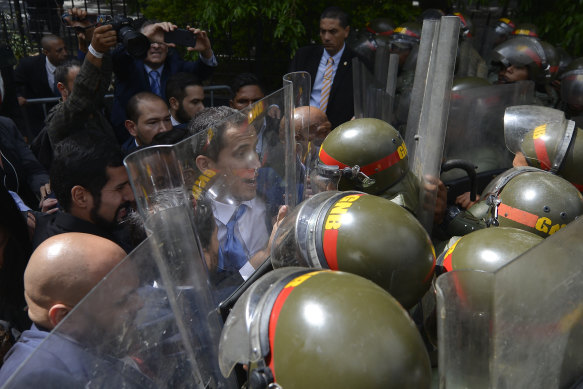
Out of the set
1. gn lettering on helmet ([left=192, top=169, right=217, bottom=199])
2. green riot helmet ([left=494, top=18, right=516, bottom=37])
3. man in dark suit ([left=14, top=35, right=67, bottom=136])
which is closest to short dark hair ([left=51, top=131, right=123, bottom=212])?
gn lettering on helmet ([left=192, top=169, right=217, bottom=199])

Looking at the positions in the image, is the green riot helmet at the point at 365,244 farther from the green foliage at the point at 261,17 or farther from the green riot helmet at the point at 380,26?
the green riot helmet at the point at 380,26

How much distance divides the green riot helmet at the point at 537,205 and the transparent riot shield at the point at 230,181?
3.61 feet

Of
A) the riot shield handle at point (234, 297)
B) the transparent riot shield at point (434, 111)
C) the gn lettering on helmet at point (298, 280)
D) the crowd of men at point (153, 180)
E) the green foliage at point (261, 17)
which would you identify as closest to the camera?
the gn lettering on helmet at point (298, 280)

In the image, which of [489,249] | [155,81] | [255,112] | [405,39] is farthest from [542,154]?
[405,39]

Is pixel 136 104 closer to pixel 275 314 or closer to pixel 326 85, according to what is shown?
pixel 326 85

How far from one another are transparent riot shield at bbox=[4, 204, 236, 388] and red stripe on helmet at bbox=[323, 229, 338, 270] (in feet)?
1.47

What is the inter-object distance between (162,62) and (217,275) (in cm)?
315

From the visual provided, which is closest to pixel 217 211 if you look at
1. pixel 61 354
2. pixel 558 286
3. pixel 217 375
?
pixel 217 375

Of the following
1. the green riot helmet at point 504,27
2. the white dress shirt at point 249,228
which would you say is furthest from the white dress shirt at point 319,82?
the green riot helmet at point 504,27

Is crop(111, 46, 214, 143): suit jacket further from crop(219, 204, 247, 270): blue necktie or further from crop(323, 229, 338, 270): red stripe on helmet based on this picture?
crop(323, 229, 338, 270): red stripe on helmet

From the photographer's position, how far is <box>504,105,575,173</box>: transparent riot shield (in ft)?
9.81

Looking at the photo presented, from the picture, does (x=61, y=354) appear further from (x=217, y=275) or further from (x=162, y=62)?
(x=162, y=62)

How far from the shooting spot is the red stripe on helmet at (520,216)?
247cm

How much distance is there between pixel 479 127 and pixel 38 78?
4.56m
